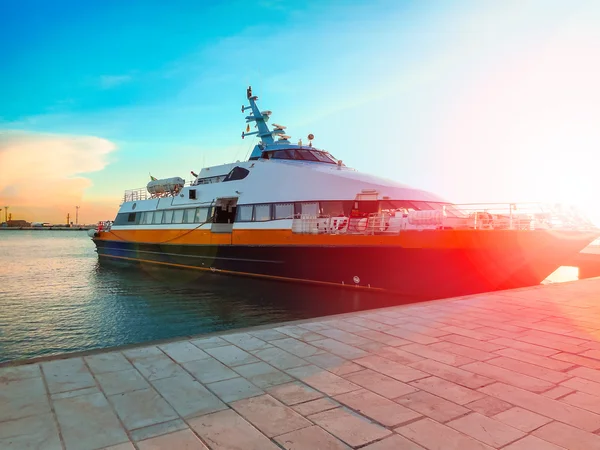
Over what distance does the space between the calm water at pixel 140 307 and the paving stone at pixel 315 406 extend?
7.52 metres

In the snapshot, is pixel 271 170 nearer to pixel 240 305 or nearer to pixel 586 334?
pixel 240 305

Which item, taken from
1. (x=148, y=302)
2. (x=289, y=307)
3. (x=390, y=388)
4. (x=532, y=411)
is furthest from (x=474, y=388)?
(x=148, y=302)

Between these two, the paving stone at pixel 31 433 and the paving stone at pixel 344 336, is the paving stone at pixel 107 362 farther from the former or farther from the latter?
the paving stone at pixel 344 336

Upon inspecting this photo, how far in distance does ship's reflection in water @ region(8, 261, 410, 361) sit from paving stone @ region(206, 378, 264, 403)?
6.70 m

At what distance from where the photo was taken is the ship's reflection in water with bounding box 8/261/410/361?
10219 mm

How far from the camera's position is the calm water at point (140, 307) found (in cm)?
1029

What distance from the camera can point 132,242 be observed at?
26594 mm

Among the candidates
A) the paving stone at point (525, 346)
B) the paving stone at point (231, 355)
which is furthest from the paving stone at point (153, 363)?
the paving stone at point (525, 346)

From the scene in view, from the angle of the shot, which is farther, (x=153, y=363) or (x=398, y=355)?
(x=398, y=355)

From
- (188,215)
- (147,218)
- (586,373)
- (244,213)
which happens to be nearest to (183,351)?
(586,373)

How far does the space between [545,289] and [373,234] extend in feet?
18.0

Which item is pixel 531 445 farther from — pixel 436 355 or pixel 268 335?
pixel 268 335

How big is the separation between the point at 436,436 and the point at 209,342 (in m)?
3.45

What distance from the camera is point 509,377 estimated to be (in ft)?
14.4
